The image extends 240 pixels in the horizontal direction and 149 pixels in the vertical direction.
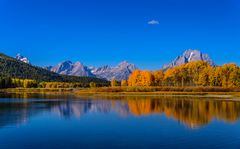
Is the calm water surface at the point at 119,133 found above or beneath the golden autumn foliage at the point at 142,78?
beneath

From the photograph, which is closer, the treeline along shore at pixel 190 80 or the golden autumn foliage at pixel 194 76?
the treeline along shore at pixel 190 80

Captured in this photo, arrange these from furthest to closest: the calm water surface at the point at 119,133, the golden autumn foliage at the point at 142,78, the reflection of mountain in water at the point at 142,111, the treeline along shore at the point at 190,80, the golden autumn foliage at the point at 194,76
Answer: the golden autumn foliage at the point at 142,78, the golden autumn foliage at the point at 194,76, the treeline along shore at the point at 190,80, the reflection of mountain in water at the point at 142,111, the calm water surface at the point at 119,133

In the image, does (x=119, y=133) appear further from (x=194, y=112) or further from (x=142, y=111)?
(x=194, y=112)

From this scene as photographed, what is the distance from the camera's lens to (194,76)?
168m

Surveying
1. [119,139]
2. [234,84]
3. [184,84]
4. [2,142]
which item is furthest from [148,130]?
[184,84]

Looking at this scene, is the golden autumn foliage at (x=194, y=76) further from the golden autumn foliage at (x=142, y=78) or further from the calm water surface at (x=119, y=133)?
the calm water surface at (x=119, y=133)

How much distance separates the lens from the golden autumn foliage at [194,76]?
14638 centimetres

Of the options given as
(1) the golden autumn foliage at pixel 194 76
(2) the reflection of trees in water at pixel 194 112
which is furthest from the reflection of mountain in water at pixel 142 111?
(1) the golden autumn foliage at pixel 194 76

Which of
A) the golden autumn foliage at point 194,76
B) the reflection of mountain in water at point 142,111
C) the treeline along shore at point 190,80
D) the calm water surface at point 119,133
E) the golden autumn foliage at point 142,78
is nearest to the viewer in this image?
the calm water surface at point 119,133

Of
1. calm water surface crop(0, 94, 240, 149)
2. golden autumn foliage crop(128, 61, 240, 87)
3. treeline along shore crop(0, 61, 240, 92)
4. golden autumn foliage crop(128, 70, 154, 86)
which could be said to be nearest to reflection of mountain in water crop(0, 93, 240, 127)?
calm water surface crop(0, 94, 240, 149)

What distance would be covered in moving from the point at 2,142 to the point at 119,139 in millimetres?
9864

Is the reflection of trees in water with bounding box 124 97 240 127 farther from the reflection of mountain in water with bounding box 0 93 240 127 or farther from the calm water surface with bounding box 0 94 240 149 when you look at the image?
the calm water surface with bounding box 0 94 240 149

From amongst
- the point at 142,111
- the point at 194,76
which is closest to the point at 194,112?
the point at 142,111

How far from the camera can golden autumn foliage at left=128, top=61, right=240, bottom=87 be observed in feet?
480
